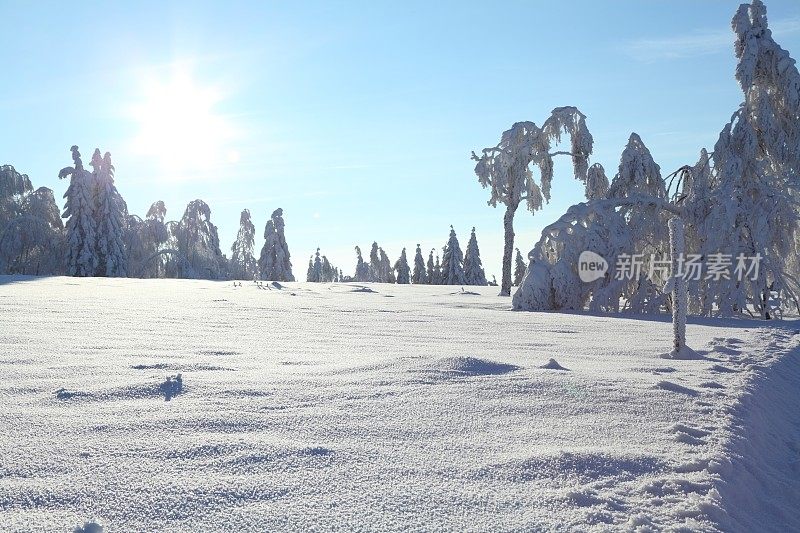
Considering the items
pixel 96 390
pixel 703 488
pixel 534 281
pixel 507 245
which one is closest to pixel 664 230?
pixel 534 281

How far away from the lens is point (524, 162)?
15461mm

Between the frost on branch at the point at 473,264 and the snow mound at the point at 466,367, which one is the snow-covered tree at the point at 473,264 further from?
the snow mound at the point at 466,367

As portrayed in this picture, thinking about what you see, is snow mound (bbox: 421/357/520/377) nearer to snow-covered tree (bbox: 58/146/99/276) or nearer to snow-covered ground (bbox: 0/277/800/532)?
snow-covered ground (bbox: 0/277/800/532)

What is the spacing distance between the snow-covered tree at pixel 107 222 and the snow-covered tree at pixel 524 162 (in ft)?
63.3

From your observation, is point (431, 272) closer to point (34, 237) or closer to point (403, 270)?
point (403, 270)

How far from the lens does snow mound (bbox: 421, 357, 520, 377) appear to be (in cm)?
344

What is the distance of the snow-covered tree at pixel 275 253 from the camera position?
4141 centimetres

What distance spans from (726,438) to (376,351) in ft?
7.73

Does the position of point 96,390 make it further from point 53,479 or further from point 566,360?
point 566,360

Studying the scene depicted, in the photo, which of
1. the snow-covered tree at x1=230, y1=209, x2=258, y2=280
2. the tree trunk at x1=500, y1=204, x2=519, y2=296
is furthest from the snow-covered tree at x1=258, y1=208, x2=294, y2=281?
the tree trunk at x1=500, y1=204, x2=519, y2=296

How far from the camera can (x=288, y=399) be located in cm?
268

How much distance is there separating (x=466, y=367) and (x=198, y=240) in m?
32.7

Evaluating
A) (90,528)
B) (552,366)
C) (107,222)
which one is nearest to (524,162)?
(552,366)

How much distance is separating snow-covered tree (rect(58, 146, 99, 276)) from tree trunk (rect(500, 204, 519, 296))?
19765mm
